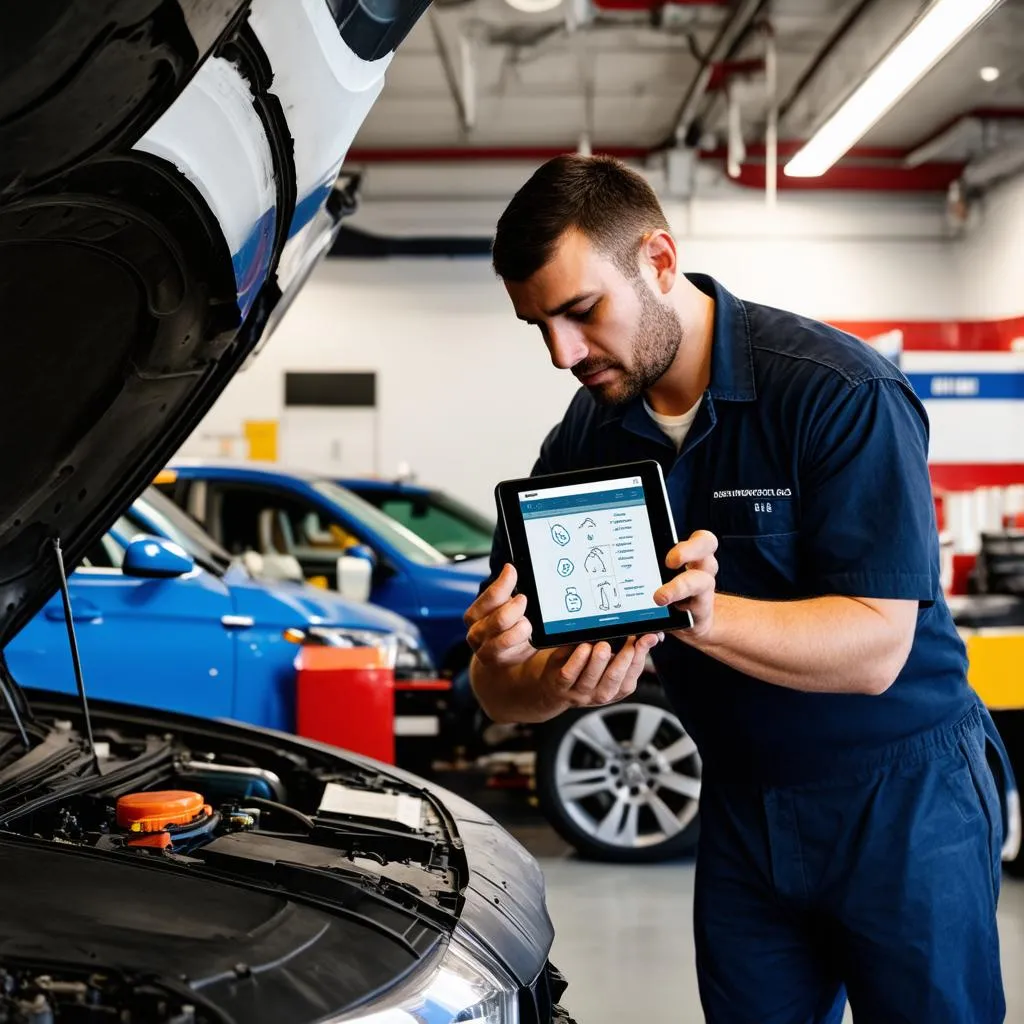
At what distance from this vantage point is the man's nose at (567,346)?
5.39 feet

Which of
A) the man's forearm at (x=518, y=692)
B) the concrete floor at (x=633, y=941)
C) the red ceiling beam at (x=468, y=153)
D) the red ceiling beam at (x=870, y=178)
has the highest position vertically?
the red ceiling beam at (x=468, y=153)

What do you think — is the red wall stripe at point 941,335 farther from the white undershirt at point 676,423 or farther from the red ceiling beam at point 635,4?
the white undershirt at point 676,423

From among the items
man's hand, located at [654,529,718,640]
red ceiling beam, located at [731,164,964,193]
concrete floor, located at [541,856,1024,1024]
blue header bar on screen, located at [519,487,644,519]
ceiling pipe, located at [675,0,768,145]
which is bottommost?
concrete floor, located at [541,856,1024,1024]

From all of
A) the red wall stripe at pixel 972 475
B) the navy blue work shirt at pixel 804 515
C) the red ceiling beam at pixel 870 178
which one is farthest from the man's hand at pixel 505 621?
the red ceiling beam at pixel 870 178

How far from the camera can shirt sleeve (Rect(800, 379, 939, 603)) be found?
1538 mm

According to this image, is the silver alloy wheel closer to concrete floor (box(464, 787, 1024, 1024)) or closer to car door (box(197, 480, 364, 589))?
concrete floor (box(464, 787, 1024, 1024))

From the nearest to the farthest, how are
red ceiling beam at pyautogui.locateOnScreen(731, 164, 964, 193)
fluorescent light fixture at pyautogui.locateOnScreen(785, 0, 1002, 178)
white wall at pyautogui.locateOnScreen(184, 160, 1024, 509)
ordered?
fluorescent light fixture at pyautogui.locateOnScreen(785, 0, 1002, 178), red ceiling beam at pyautogui.locateOnScreen(731, 164, 964, 193), white wall at pyautogui.locateOnScreen(184, 160, 1024, 509)

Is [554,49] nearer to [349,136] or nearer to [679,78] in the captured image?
[679,78]

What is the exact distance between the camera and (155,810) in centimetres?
→ 185

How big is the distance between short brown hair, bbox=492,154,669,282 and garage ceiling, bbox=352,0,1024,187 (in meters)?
5.55

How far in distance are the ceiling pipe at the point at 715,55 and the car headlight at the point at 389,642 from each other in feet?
16.2

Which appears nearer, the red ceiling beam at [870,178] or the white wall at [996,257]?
the white wall at [996,257]

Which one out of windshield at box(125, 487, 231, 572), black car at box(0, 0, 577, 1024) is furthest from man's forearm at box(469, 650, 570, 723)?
windshield at box(125, 487, 231, 572)

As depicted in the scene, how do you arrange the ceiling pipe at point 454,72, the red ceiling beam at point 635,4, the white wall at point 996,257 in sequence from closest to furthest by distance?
the red ceiling beam at point 635,4 < the ceiling pipe at point 454,72 < the white wall at point 996,257
